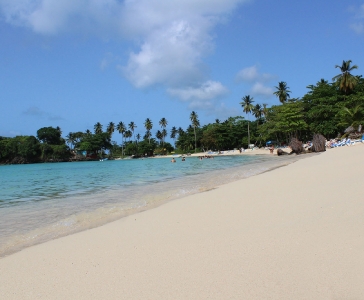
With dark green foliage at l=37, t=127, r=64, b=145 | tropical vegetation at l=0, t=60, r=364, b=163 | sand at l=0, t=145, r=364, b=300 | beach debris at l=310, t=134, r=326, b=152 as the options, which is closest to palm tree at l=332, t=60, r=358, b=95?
tropical vegetation at l=0, t=60, r=364, b=163

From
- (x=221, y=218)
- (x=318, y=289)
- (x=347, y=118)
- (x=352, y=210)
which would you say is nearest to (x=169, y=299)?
(x=318, y=289)

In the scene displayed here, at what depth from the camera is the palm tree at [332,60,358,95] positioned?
48688 millimetres

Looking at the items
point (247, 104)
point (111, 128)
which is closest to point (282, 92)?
point (247, 104)

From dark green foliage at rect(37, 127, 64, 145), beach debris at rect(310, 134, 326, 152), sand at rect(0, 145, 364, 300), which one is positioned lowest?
sand at rect(0, 145, 364, 300)

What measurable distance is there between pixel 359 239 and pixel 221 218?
2.02 m

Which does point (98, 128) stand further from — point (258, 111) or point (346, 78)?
point (346, 78)

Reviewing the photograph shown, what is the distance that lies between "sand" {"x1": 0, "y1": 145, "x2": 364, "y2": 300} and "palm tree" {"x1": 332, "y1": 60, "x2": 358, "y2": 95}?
51.9m

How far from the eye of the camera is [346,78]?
161 ft

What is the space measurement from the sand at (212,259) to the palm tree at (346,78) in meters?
51.9

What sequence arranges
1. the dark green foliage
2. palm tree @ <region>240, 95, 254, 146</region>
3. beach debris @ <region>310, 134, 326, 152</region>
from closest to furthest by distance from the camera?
beach debris @ <region>310, 134, 326, 152</region>, palm tree @ <region>240, 95, 254, 146</region>, the dark green foliage

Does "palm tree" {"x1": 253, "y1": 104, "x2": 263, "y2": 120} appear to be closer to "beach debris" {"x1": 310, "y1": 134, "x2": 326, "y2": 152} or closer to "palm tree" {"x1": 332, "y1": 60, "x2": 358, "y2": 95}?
"palm tree" {"x1": 332, "y1": 60, "x2": 358, "y2": 95}

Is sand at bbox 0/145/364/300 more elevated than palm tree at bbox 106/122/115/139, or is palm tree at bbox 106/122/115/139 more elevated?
palm tree at bbox 106/122/115/139

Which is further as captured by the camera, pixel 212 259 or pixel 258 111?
pixel 258 111

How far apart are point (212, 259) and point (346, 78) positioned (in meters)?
55.1
